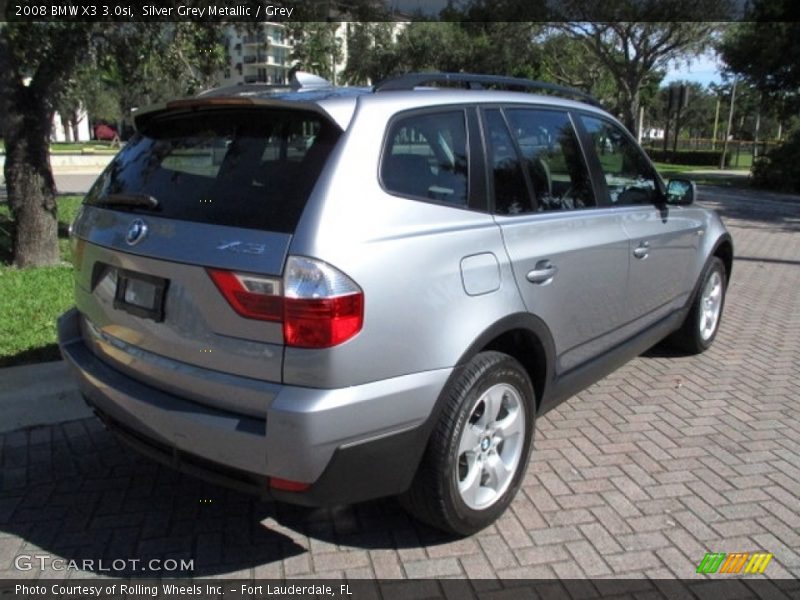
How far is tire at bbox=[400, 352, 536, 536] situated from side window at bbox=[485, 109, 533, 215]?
70 cm

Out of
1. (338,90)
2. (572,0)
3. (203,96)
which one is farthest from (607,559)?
(572,0)

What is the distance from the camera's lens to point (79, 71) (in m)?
8.13

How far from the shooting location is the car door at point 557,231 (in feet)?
10.0

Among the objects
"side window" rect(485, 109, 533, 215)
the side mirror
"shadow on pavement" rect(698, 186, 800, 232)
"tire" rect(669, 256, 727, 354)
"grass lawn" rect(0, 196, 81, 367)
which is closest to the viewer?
"side window" rect(485, 109, 533, 215)

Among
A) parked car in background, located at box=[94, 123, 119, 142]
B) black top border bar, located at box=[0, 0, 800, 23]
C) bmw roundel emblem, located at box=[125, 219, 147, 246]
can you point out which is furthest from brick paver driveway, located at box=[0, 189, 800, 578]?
parked car in background, located at box=[94, 123, 119, 142]

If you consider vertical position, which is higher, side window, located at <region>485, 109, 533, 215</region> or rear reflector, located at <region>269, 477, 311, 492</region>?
side window, located at <region>485, 109, 533, 215</region>

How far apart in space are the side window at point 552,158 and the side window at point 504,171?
0.27ft

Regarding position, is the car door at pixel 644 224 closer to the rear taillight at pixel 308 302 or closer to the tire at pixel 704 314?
the tire at pixel 704 314

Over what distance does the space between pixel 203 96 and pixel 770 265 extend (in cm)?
871

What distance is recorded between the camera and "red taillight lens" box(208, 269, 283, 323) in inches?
89.8

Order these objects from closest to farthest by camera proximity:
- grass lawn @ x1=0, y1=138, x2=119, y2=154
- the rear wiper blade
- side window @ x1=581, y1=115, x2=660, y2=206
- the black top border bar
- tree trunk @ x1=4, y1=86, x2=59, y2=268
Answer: the rear wiper blade < side window @ x1=581, y1=115, x2=660, y2=206 < the black top border bar < tree trunk @ x1=4, y1=86, x2=59, y2=268 < grass lawn @ x1=0, y1=138, x2=119, y2=154

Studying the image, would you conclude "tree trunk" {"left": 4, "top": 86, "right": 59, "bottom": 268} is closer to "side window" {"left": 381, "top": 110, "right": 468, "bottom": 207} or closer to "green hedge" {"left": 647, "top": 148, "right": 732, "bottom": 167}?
"side window" {"left": 381, "top": 110, "right": 468, "bottom": 207}

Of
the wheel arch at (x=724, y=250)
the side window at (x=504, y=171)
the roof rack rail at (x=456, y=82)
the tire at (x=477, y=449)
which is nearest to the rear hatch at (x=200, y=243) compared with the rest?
the roof rack rail at (x=456, y=82)

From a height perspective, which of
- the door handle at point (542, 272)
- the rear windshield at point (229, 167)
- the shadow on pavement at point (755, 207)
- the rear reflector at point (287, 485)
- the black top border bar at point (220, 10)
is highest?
the black top border bar at point (220, 10)
